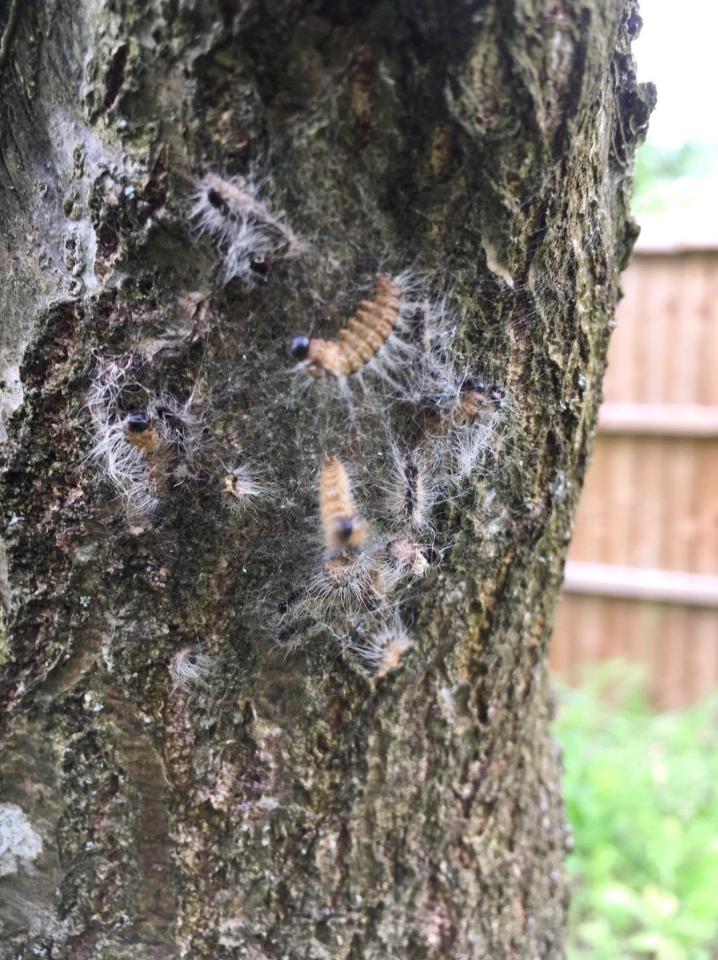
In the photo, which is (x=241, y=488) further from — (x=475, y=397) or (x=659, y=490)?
(x=659, y=490)

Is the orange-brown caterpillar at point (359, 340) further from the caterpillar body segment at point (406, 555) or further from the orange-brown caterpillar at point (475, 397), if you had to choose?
the caterpillar body segment at point (406, 555)

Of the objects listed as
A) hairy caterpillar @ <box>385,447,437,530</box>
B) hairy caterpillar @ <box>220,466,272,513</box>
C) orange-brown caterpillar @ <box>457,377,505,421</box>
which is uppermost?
orange-brown caterpillar @ <box>457,377,505,421</box>

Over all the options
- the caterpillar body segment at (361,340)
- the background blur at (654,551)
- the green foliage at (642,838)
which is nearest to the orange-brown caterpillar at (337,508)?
the caterpillar body segment at (361,340)

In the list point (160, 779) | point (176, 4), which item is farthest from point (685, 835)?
point (176, 4)

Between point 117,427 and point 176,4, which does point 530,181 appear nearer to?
point 176,4

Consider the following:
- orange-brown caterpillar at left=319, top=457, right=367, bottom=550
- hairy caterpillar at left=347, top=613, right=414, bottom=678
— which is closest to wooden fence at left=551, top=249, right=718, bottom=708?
hairy caterpillar at left=347, top=613, right=414, bottom=678

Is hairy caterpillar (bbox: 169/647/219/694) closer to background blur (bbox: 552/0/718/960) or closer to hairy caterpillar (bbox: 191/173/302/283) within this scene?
hairy caterpillar (bbox: 191/173/302/283)

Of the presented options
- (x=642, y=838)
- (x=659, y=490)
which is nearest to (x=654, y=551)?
(x=659, y=490)
